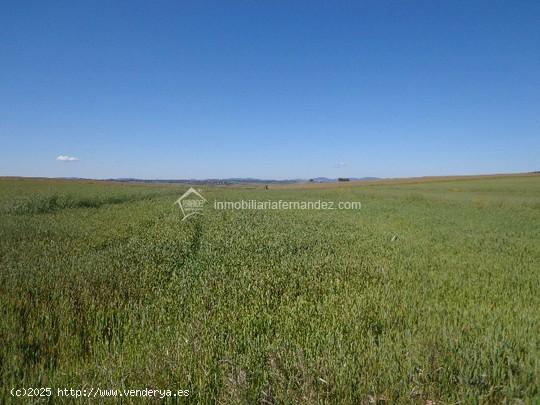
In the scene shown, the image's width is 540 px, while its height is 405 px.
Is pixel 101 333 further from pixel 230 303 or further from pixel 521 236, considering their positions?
pixel 521 236

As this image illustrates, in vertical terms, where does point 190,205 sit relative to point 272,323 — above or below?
above

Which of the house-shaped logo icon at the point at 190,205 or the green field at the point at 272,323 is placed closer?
the green field at the point at 272,323

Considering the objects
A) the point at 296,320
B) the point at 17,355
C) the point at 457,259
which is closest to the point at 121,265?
the point at 17,355

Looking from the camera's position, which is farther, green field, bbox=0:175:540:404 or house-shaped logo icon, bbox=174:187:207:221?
house-shaped logo icon, bbox=174:187:207:221

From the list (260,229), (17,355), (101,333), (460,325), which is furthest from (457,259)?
(17,355)

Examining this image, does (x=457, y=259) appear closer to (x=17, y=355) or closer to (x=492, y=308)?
(x=492, y=308)

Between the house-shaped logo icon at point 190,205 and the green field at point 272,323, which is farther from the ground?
the house-shaped logo icon at point 190,205

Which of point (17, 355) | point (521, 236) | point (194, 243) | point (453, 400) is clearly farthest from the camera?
point (521, 236)

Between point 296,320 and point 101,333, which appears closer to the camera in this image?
point 101,333

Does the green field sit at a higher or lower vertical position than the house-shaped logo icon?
lower

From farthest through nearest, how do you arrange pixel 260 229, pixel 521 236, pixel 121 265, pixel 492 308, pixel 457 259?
pixel 260 229 → pixel 521 236 → pixel 457 259 → pixel 121 265 → pixel 492 308

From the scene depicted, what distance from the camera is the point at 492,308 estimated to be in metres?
4.87

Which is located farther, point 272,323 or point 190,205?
point 190,205

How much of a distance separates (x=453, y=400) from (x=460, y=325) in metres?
1.87
